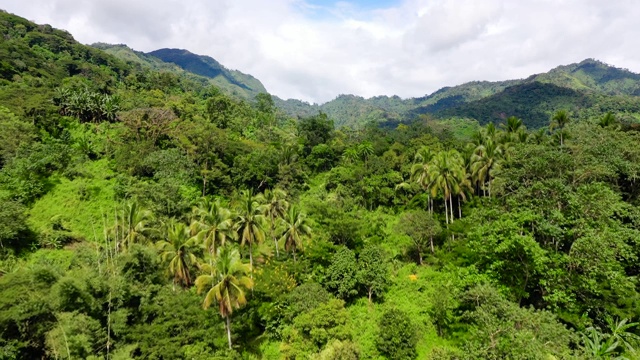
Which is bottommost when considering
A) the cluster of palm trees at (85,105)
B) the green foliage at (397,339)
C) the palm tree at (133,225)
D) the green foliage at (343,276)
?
the green foliage at (397,339)

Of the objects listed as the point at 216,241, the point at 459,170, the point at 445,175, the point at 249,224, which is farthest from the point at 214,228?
the point at 459,170

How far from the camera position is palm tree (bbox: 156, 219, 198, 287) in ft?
94.1

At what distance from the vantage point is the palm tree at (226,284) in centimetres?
2428

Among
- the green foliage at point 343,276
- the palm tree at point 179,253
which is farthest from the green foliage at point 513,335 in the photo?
the palm tree at point 179,253

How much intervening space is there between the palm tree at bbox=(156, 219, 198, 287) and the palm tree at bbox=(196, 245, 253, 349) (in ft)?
15.4

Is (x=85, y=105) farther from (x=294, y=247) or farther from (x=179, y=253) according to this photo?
(x=294, y=247)

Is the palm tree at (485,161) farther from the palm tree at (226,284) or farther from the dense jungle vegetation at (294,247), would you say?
the palm tree at (226,284)

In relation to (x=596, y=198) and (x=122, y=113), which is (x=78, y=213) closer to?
(x=122, y=113)

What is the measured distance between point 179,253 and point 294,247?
1255 cm

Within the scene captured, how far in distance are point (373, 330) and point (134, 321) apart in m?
18.9

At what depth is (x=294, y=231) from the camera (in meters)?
36.1

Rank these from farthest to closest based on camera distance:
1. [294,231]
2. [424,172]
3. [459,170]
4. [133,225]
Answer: [424,172]
[459,170]
[294,231]
[133,225]

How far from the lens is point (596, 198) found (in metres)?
23.1

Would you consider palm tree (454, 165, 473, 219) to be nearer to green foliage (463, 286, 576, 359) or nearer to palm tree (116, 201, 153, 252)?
green foliage (463, 286, 576, 359)
